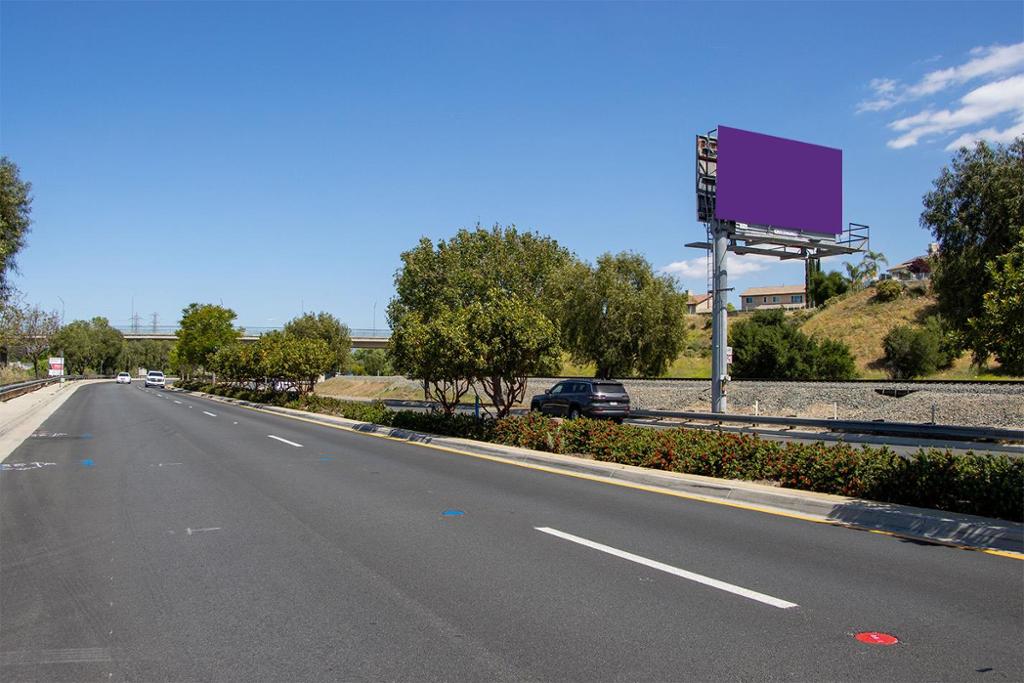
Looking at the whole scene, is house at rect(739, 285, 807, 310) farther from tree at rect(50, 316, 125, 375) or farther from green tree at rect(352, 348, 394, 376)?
tree at rect(50, 316, 125, 375)

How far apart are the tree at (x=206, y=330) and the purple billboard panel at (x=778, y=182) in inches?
1840

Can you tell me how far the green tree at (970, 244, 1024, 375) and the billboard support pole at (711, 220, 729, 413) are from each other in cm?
1831

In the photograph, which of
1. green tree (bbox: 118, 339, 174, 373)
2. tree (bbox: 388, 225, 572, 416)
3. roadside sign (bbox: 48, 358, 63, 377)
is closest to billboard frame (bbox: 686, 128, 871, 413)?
tree (bbox: 388, 225, 572, 416)

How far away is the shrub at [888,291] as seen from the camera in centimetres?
7188

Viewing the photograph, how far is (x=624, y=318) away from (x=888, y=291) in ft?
141

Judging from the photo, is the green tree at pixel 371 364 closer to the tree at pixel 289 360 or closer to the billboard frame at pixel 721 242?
the tree at pixel 289 360

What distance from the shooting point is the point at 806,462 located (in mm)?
10055

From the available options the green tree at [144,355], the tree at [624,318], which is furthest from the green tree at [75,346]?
the tree at [624,318]

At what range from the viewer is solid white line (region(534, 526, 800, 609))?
18.2 ft

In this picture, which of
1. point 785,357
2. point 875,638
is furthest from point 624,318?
point 875,638

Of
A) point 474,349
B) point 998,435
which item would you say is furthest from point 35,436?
point 998,435

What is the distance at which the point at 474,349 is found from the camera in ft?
56.9

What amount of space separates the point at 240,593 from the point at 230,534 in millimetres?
2305

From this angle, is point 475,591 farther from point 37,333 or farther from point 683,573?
point 37,333
